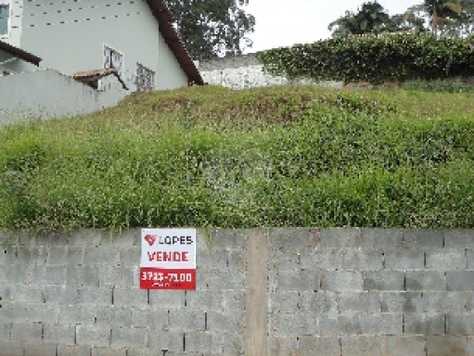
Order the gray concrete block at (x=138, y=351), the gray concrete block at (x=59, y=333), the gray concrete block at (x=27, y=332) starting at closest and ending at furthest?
the gray concrete block at (x=138, y=351), the gray concrete block at (x=59, y=333), the gray concrete block at (x=27, y=332)

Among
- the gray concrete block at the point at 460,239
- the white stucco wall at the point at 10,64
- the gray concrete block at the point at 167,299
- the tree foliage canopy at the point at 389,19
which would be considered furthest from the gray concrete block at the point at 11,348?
the tree foliage canopy at the point at 389,19

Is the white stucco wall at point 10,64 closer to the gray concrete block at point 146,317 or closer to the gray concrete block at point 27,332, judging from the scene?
the gray concrete block at point 27,332

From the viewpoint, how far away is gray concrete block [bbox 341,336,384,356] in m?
5.20

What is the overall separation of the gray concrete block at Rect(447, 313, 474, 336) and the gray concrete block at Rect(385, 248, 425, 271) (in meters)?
0.51

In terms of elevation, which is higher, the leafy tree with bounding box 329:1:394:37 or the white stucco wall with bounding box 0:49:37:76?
the leafy tree with bounding box 329:1:394:37

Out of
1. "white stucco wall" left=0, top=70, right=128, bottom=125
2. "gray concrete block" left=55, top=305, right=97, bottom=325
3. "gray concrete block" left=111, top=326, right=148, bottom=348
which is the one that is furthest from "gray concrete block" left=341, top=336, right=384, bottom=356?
"white stucco wall" left=0, top=70, right=128, bottom=125

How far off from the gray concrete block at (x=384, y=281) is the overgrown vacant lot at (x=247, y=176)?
18.4 inches

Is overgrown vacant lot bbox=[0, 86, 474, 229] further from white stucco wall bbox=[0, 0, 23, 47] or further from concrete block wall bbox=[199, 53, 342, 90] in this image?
concrete block wall bbox=[199, 53, 342, 90]

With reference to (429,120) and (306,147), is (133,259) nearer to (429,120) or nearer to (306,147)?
(306,147)

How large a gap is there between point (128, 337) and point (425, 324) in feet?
8.77

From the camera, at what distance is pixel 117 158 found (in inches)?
268

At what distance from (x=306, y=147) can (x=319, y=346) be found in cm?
238

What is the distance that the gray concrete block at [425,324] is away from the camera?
519cm

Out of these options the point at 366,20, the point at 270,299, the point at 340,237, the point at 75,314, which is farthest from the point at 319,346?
the point at 366,20
